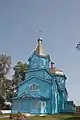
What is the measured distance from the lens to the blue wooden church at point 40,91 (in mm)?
39719

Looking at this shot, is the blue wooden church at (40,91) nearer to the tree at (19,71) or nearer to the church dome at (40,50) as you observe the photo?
the church dome at (40,50)

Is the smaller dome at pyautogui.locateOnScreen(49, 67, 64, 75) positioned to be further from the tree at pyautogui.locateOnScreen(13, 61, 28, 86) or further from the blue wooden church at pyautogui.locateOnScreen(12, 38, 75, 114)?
the tree at pyautogui.locateOnScreen(13, 61, 28, 86)

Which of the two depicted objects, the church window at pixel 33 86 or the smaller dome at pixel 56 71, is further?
the smaller dome at pixel 56 71

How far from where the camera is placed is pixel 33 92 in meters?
42.1

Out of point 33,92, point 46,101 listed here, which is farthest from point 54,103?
point 33,92

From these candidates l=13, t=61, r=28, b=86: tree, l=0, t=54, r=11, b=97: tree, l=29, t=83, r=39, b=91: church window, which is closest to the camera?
l=29, t=83, r=39, b=91: church window

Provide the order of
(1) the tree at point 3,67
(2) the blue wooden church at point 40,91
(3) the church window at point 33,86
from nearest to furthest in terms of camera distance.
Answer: (2) the blue wooden church at point 40,91 → (3) the church window at point 33,86 → (1) the tree at point 3,67

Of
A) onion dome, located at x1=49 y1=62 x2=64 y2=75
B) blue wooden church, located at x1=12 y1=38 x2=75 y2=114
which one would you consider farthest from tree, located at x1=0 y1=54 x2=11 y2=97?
A: onion dome, located at x1=49 y1=62 x2=64 y2=75

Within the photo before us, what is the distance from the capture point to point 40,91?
4181 cm

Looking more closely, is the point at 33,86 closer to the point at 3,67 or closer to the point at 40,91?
the point at 40,91

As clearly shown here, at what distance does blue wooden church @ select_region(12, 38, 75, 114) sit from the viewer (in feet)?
130

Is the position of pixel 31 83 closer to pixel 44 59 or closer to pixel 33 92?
pixel 33 92

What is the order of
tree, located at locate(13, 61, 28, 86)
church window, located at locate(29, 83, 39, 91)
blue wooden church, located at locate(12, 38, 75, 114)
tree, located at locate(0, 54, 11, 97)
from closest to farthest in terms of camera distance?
blue wooden church, located at locate(12, 38, 75, 114) → church window, located at locate(29, 83, 39, 91) → tree, located at locate(0, 54, 11, 97) → tree, located at locate(13, 61, 28, 86)

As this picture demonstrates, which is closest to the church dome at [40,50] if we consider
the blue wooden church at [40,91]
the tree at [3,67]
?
the blue wooden church at [40,91]
